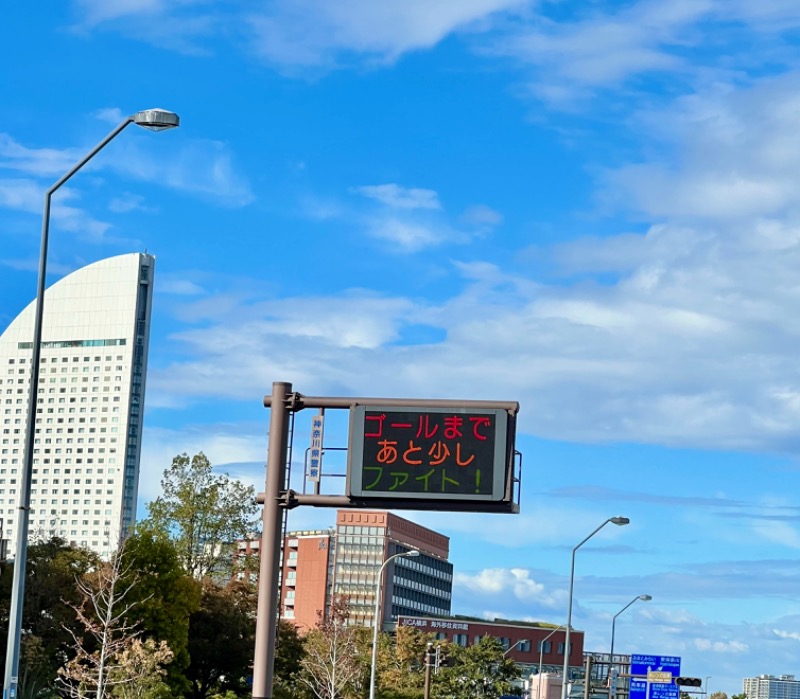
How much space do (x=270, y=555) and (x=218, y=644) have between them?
205 feet

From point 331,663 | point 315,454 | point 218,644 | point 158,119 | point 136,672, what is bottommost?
point 331,663

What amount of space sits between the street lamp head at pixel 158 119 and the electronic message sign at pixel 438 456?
575 cm

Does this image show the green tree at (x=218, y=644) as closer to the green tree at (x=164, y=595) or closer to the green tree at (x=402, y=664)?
the green tree at (x=164, y=595)

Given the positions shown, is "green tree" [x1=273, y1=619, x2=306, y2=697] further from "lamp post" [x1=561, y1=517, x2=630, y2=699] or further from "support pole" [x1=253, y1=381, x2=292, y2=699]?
"support pole" [x1=253, y1=381, x2=292, y2=699]

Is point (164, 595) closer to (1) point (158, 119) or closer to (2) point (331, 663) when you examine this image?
(2) point (331, 663)

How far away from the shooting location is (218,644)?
82.8 meters

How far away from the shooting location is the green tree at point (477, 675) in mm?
108062

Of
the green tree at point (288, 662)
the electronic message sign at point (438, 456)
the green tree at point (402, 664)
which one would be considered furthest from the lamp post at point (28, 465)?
the green tree at point (402, 664)

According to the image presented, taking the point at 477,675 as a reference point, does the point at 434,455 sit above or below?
above

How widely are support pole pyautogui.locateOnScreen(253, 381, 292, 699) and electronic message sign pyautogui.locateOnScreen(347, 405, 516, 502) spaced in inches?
51.7

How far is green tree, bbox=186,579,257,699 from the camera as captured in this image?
3263 inches

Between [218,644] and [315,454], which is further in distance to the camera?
[218,644]

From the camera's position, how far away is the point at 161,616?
7488 cm

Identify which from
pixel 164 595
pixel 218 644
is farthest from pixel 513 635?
pixel 164 595
